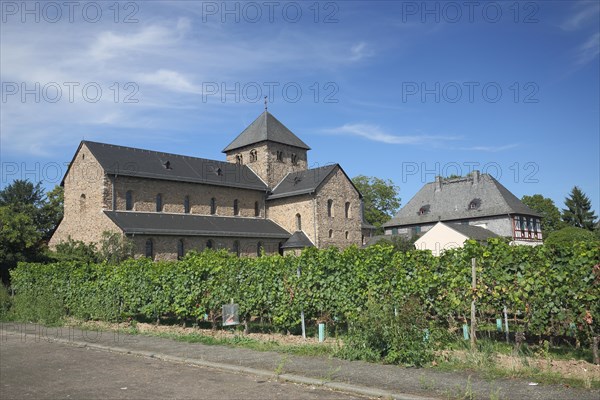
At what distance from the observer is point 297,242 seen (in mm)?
39406

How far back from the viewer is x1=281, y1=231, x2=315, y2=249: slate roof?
39.2 meters

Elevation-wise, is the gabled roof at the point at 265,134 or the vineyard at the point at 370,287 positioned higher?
the gabled roof at the point at 265,134

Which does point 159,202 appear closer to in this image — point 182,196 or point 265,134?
point 182,196

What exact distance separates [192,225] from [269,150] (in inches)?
553

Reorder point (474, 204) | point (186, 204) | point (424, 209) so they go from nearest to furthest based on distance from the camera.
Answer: point (186, 204), point (474, 204), point (424, 209)

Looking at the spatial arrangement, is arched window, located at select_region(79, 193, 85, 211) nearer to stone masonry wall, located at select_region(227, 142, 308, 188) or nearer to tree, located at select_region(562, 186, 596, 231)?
stone masonry wall, located at select_region(227, 142, 308, 188)

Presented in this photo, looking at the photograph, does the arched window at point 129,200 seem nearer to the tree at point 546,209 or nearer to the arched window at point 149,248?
the arched window at point 149,248

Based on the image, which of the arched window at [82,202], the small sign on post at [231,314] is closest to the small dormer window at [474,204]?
the arched window at [82,202]

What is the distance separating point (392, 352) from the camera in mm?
8609

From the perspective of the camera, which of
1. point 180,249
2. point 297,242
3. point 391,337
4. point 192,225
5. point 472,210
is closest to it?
point 391,337

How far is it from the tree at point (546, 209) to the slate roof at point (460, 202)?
20.0 metres

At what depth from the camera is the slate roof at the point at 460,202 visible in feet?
184

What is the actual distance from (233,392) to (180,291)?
341 inches

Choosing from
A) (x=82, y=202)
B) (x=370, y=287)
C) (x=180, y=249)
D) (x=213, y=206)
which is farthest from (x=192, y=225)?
(x=370, y=287)
